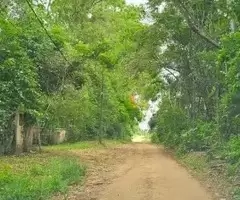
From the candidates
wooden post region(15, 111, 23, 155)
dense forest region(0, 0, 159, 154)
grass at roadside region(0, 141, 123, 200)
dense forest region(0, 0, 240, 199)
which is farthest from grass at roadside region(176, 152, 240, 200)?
wooden post region(15, 111, 23, 155)

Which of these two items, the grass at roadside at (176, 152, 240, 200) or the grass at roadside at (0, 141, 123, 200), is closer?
the grass at roadside at (0, 141, 123, 200)

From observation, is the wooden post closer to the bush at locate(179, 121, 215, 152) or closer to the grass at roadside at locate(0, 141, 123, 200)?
the grass at roadside at locate(0, 141, 123, 200)

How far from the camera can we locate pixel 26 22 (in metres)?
24.2

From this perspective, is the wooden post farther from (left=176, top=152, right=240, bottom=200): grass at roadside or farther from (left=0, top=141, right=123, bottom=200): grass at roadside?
(left=176, top=152, right=240, bottom=200): grass at roadside

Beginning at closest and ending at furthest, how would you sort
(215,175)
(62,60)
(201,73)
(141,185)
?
(141,185), (215,175), (62,60), (201,73)

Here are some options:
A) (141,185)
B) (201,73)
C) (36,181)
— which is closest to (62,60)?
(201,73)

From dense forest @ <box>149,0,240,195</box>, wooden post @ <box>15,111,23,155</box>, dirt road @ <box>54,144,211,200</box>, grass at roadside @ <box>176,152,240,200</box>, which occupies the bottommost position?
dirt road @ <box>54,144,211,200</box>

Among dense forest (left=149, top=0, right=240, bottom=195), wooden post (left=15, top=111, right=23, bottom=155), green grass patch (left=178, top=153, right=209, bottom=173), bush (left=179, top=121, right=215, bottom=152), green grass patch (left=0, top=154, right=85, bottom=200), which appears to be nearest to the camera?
green grass patch (left=0, top=154, right=85, bottom=200)

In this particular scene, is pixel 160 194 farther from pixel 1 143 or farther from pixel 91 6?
pixel 91 6

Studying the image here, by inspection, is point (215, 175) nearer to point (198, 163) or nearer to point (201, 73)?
point (198, 163)

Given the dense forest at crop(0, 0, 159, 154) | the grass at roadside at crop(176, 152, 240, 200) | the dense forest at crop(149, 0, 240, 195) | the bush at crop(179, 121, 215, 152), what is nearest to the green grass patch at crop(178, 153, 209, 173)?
the grass at roadside at crop(176, 152, 240, 200)

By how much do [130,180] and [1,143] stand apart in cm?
862

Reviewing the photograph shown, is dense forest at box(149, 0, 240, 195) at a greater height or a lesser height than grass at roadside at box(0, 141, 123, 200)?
greater

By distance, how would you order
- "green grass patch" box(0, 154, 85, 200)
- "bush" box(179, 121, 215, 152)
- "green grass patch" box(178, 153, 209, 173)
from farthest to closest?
"bush" box(179, 121, 215, 152)
"green grass patch" box(178, 153, 209, 173)
"green grass patch" box(0, 154, 85, 200)
